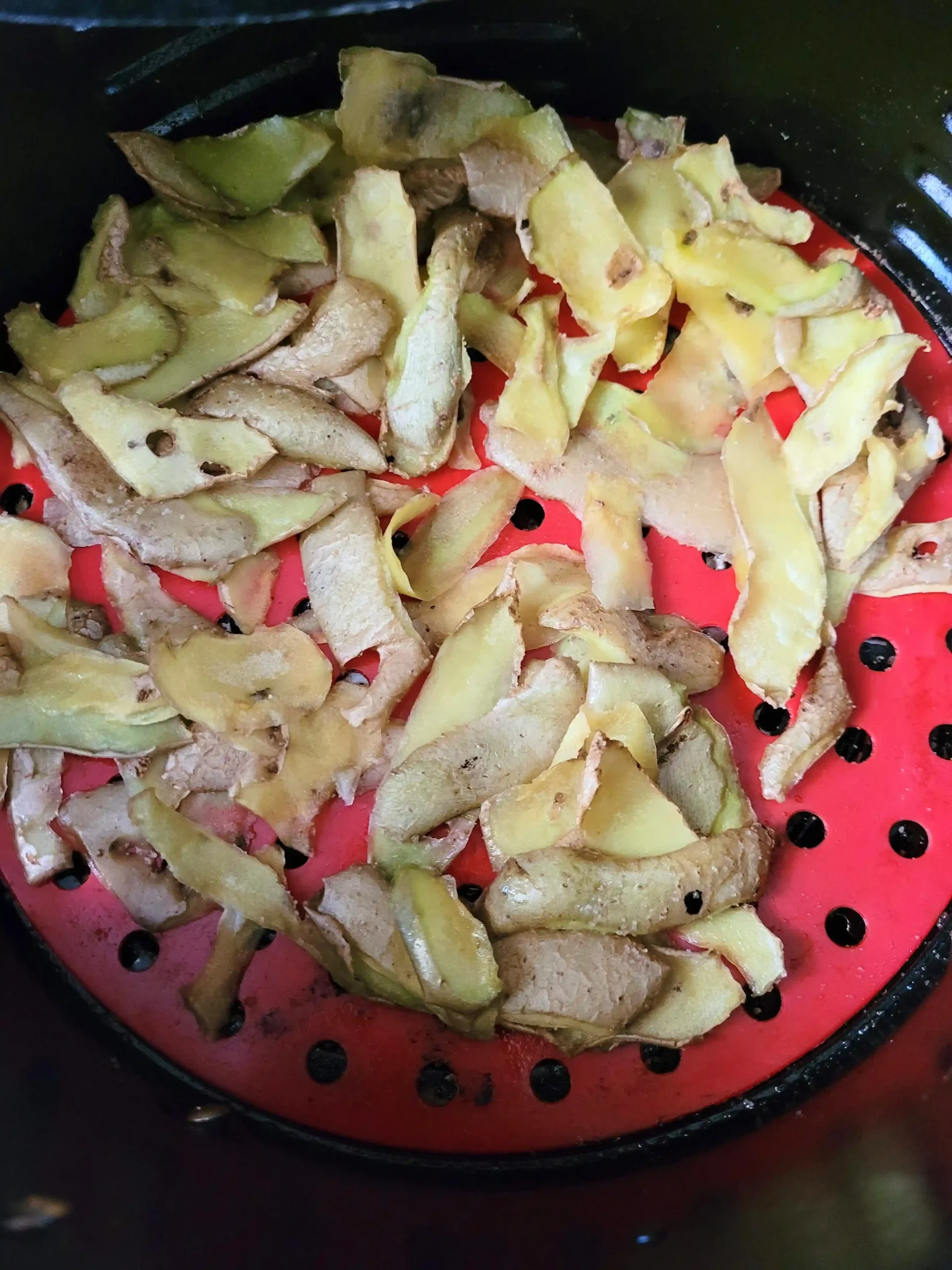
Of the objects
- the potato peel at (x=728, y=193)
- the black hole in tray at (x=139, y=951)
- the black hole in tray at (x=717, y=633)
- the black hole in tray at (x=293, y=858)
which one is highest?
the potato peel at (x=728, y=193)

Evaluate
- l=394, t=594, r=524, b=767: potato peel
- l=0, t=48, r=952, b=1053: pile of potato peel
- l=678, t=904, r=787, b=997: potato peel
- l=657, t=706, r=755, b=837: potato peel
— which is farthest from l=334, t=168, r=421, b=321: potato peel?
l=678, t=904, r=787, b=997: potato peel

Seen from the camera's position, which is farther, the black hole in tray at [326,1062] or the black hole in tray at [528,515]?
the black hole in tray at [528,515]

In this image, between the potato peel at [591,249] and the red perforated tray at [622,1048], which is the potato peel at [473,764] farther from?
the potato peel at [591,249]

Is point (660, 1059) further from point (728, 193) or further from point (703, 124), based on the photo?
point (703, 124)

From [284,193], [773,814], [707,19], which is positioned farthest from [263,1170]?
[707,19]

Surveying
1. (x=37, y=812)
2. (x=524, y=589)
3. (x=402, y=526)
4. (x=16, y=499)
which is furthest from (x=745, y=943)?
(x=16, y=499)

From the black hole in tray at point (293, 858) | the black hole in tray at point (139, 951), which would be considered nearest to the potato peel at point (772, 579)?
the black hole in tray at point (293, 858)
